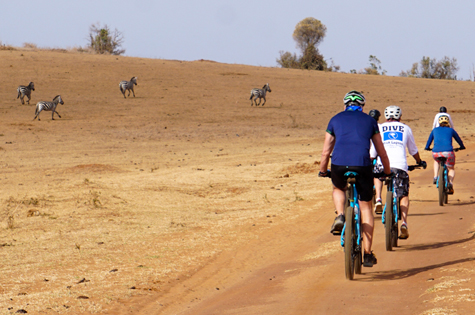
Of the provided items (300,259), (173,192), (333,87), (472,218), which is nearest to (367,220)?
→ (300,259)

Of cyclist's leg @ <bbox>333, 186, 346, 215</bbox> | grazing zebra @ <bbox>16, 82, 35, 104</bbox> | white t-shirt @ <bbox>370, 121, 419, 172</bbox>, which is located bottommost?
cyclist's leg @ <bbox>333, 186, 346, 215</bbox>

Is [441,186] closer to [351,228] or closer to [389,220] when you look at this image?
[389,220]

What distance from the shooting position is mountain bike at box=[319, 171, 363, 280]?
5.44 meters

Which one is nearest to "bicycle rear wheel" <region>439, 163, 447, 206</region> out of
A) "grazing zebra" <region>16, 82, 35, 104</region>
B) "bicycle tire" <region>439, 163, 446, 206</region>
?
"bicycle tire" <region>439, 163, 446, 206</region>

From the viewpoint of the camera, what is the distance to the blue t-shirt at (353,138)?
17.8 feet

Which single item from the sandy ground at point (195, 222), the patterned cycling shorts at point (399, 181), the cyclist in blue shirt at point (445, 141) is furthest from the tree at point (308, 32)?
the patterned cycling shorts at point (399, 181)

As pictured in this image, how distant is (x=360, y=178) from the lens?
5465 millimetres

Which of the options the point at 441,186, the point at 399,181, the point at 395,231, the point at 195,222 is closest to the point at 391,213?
the point at 395,231

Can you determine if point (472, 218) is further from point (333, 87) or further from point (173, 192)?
point (333, 87)

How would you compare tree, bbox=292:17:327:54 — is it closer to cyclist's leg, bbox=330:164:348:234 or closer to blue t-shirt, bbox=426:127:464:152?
blue t-shirt, bbox=426:127:464:152

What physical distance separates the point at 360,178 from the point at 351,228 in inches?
19.2

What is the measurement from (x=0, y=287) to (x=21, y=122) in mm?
20760

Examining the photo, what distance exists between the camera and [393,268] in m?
6.20

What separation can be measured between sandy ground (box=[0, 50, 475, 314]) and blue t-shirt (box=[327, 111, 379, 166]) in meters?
1.23
